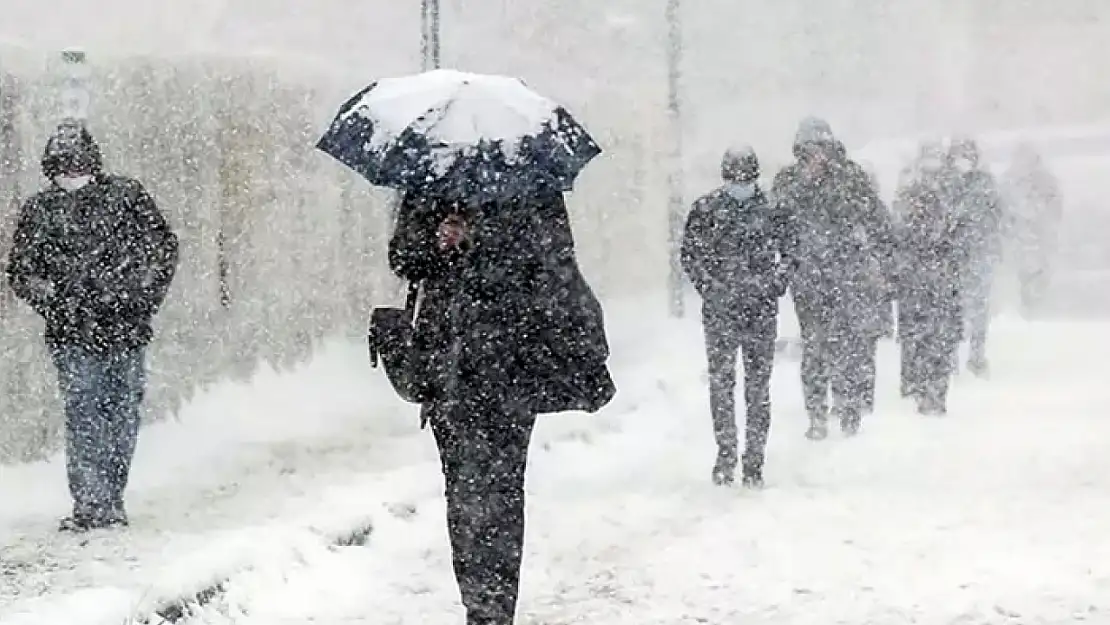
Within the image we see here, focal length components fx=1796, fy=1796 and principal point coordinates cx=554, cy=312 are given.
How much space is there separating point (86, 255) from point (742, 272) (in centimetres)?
320

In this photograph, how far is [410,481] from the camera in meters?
9.45

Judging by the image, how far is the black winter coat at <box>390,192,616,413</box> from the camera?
220 inches

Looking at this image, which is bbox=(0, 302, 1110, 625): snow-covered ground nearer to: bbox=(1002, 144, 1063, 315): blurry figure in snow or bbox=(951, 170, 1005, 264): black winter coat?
bbox=(951, 170, 1005, 264): black winter coat

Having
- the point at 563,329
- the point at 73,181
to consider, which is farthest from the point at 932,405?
the point at 563,329

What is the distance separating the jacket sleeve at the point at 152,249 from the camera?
809 cm

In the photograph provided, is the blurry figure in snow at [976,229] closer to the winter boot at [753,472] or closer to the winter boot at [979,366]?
the winter boot at [979,366]

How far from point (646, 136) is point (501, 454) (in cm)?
1522

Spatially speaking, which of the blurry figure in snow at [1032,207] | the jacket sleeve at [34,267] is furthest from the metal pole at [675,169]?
the jacket sleeve at [34,267]

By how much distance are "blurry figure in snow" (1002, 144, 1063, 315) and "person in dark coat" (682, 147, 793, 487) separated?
10.3 m

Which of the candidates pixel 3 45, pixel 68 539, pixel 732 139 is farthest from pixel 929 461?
pixel 732 139

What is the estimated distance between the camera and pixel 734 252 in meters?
9.06

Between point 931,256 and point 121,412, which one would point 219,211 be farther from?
point 931,256

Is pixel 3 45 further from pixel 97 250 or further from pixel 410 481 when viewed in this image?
pixel 410 481

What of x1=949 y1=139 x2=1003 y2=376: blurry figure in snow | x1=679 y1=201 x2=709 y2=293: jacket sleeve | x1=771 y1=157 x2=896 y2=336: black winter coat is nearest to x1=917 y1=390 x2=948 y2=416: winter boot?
x1=949 y1=139 x2=1003 y2=376: blurry figure in snow
